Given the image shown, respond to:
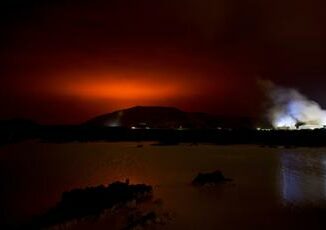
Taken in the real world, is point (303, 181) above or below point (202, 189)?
above

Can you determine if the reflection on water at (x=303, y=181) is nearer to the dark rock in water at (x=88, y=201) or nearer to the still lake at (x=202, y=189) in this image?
the still lake at (x=202, y=189)

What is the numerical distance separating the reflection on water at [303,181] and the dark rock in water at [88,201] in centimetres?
787

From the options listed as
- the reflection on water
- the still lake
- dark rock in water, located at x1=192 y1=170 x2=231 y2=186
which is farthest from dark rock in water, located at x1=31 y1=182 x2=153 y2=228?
the reflection on water

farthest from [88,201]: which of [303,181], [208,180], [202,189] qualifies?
[303,181]

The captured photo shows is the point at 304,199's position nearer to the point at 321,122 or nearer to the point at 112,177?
the point at 112,177

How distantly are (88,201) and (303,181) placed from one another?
57.0ft

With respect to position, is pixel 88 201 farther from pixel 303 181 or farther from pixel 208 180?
pixel 303 181

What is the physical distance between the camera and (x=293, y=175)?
35.0 meters

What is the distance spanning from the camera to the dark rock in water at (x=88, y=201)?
16625 millimetres

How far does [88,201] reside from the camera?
1897cm

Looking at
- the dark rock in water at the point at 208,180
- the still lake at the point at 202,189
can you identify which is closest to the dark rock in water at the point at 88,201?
the still lake at the point at 202,189

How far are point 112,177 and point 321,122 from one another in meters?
89.5

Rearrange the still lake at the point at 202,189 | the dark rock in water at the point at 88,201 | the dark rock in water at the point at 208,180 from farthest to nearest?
the dark rock in water at the point at 208,180
the still lake at the point at 202,189
the dark rock in water at the point at 88,201

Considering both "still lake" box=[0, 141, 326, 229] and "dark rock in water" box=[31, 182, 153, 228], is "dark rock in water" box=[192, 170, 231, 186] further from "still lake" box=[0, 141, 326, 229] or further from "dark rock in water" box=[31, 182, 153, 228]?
"dark rock in water" box=[31, 182, 153, 228]
